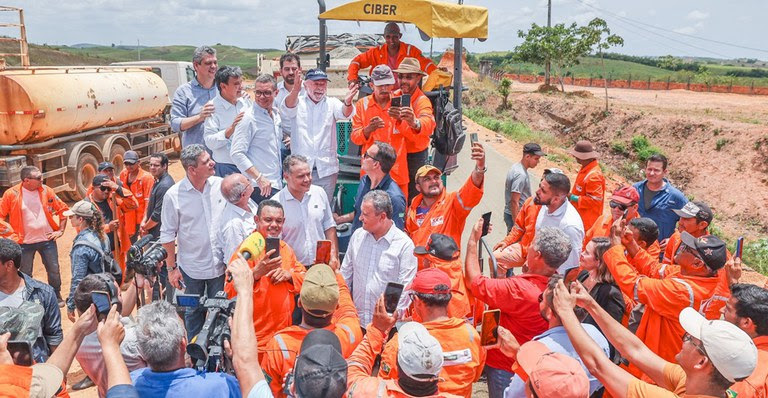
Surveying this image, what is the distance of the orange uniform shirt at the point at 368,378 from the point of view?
8.66ft

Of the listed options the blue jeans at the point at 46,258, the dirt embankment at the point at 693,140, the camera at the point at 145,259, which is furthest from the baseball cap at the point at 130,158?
the dirt embankment at the point at 693,140

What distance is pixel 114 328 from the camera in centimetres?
263

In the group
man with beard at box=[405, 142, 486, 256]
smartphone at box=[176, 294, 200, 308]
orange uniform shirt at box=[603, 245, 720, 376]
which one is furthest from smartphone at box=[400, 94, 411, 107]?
smartphone at box=[176, 294, 200, 308]

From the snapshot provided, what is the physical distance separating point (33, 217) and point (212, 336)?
16.4ft

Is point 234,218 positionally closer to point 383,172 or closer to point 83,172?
point 383,172

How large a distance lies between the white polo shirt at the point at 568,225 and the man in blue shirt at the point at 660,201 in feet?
5.38

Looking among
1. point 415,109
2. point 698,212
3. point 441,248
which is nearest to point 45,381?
point 441,248

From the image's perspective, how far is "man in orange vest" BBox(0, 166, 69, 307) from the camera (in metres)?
6.68

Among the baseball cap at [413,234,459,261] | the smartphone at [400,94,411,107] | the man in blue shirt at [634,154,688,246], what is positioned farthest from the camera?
the man in blue shirt at [634,154,688,246]

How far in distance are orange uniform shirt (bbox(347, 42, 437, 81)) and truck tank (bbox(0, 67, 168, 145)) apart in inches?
287

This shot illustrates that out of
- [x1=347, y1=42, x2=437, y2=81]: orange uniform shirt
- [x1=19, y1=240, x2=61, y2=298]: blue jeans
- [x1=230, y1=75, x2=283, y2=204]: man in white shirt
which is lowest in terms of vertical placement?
[x1=19, y1=240, x2=61, y2=298]: blue jeans

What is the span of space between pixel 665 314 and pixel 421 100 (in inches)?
126

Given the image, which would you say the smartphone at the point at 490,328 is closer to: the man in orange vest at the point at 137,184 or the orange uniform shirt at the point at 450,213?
the orange uniform shirt at the point at 450,213

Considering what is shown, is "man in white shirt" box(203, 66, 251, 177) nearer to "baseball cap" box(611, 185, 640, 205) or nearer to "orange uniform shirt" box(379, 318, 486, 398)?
"orange uniform shirt" box(379, 318, 486, 398)
